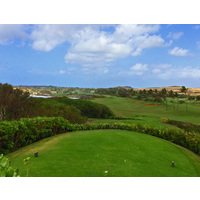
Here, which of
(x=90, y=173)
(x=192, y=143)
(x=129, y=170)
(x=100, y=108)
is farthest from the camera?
(x=100, y=108)

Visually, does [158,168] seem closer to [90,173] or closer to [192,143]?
[90,173]

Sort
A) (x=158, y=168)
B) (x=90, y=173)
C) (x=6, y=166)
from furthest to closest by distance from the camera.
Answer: (x=158, y=168) < (x=90, y=173) < (x=6, y=166)

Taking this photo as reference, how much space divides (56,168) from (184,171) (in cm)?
456

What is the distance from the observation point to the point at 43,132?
11742 millimetres

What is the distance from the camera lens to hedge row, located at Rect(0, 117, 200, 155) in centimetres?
921

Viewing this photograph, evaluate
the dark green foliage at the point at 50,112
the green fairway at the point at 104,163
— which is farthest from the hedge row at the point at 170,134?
the dark green foliage at the point at 50,112

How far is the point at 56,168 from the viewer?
19.0 ft

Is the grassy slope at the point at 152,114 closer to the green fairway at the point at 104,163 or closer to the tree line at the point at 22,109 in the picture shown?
the tree line at the point at 22,109

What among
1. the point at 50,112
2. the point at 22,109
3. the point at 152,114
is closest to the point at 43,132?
the point at 50,112

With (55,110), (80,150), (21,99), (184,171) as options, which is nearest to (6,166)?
(80,150)

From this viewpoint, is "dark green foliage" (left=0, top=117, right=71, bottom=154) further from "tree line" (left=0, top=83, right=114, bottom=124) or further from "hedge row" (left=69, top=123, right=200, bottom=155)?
"tree line" (left=0, top=83, right=114, bottom=124)

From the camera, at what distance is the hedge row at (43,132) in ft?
30.2

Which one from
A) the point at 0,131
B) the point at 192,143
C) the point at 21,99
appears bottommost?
the point at 192,143

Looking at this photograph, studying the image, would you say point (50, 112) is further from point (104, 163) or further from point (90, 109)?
point (90, 109)
